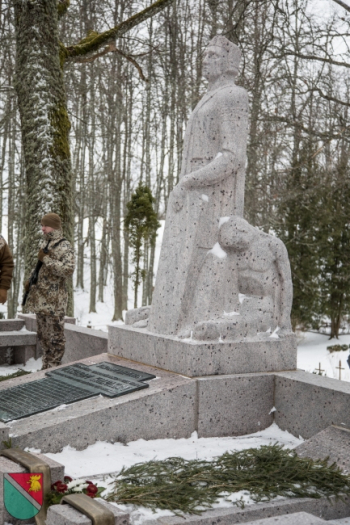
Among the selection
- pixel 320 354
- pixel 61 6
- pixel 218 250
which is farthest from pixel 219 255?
pixel 320 354

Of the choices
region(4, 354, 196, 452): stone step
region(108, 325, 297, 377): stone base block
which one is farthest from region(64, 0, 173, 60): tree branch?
region(4, 354, 196, 452): stone step

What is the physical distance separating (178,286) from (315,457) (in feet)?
Answer: 7.12

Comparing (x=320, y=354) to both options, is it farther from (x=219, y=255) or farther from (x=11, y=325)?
(x=219, y=255)

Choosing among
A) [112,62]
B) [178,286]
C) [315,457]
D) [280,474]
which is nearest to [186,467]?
[280,474]

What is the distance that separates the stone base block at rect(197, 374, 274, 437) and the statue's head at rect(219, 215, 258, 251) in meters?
1.20

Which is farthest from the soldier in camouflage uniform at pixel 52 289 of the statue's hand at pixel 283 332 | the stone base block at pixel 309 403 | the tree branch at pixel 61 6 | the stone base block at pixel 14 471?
the tree branch at pixel 61 6

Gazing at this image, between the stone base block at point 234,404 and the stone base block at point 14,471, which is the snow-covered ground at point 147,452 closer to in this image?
the stone base block at point 234,404

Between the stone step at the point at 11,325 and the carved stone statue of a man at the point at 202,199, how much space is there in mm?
3964

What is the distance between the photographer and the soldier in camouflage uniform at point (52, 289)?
7023mm

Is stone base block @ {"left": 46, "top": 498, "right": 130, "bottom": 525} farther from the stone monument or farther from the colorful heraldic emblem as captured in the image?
the stone monument

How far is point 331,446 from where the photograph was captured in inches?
182

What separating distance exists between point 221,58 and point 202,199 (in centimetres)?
141

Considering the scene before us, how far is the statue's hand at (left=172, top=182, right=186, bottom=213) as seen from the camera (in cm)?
627

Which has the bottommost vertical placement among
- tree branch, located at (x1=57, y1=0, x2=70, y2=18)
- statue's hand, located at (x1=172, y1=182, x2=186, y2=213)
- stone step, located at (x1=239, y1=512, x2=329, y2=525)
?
stone step, located at (x1=239, y1=512, x2=329, y2=525)
